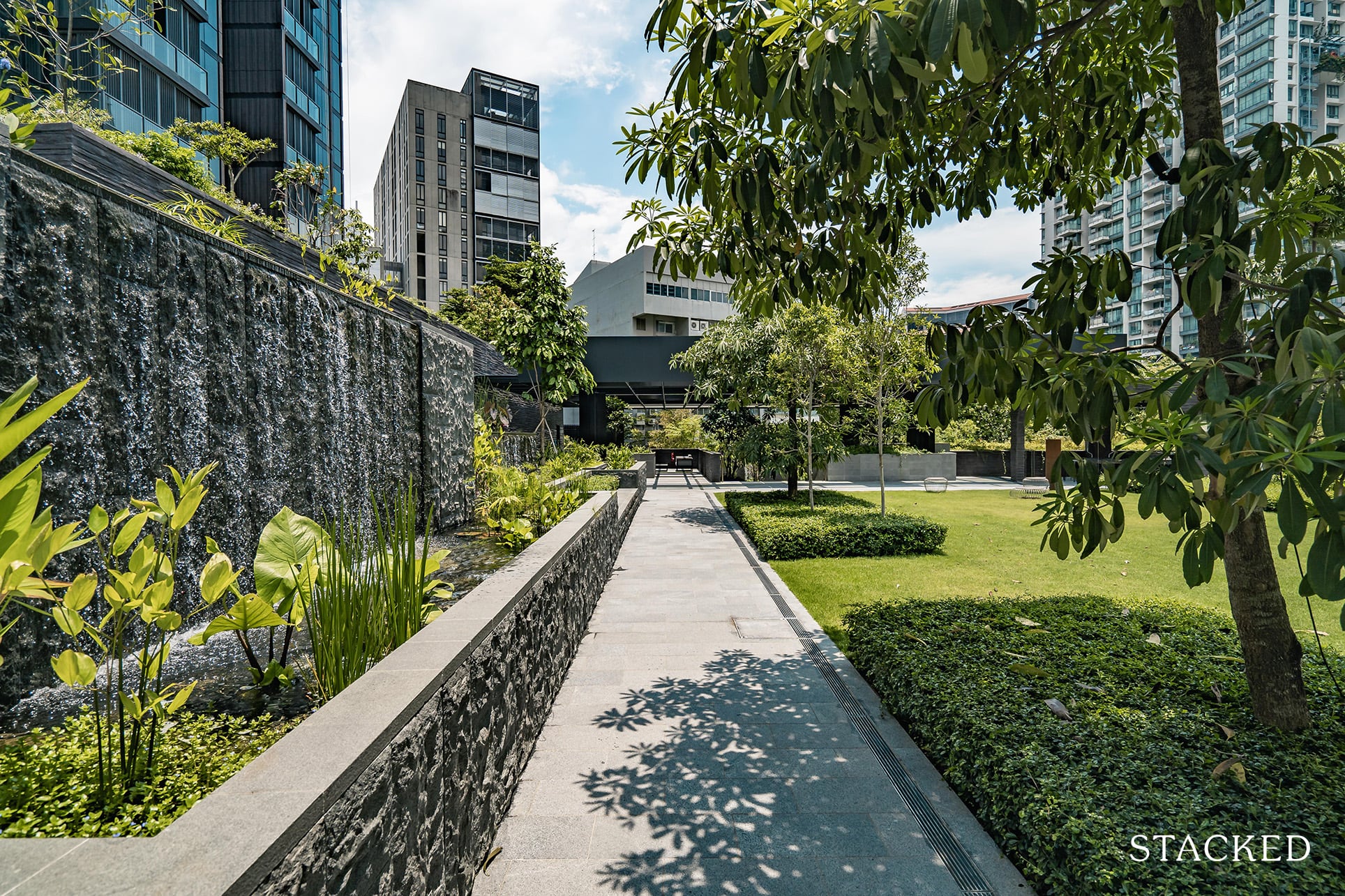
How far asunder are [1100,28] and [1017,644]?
3526 mm

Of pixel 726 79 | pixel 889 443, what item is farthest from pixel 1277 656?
pixel 889 443

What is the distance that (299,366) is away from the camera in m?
4.89

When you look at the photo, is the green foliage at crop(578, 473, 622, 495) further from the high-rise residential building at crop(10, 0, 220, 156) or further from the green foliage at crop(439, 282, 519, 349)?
the high-rise residential building at crop(10, 0, 220, 156)

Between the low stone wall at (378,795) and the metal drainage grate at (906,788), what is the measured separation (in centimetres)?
182

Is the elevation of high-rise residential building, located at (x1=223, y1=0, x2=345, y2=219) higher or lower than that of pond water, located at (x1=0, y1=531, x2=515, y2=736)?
higher

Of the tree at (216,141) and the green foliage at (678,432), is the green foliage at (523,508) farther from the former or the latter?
the green foliage at (678,432)

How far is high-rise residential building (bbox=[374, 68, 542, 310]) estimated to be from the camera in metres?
41.7

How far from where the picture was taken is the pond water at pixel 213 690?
7.95ft

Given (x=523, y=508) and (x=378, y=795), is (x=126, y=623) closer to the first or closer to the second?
(x=378, y=795)

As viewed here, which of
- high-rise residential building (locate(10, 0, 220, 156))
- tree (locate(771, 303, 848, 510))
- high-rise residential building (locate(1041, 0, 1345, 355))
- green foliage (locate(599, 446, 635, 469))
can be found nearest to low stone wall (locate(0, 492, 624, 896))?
tree (locate(771, 303, 848, 510))

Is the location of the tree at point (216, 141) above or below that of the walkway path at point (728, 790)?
above

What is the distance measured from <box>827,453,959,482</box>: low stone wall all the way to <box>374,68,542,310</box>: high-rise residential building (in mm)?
27885

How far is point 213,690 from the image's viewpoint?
2676 mm

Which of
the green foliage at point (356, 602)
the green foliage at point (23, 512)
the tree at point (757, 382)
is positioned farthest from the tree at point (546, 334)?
the green foliage at point (23, 512)
